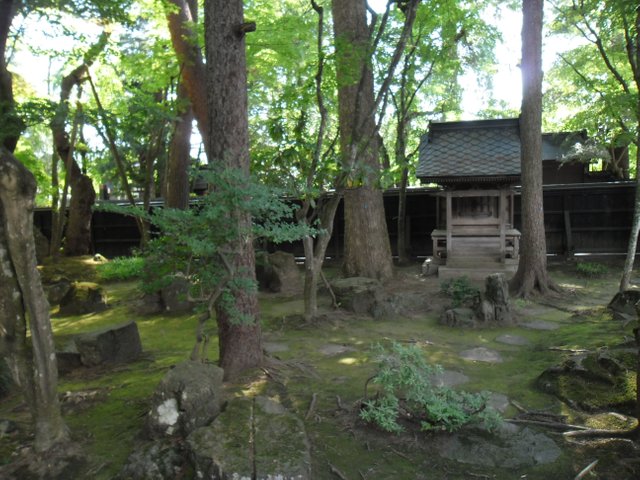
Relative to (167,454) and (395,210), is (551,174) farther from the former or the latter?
(167,454)

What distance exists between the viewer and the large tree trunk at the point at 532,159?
31.1 ft

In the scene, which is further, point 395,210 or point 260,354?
point 395,210

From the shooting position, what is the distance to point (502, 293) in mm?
7734

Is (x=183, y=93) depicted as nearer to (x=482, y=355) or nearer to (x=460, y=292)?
(x=460, y=292)

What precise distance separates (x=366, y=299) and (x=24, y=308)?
5699 mm

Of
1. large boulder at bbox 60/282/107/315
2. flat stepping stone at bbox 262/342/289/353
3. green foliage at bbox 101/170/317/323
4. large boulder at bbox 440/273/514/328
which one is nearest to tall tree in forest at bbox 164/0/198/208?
large boulder at bbox 60/282/107/315

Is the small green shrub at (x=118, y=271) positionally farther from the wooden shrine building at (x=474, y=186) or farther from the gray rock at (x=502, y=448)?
the gray rock at (x=502, y=448)

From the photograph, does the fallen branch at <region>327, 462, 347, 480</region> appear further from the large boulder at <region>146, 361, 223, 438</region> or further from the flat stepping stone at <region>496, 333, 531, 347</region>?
Answer: the flat stepping stone at <region>496, 333, 531, 347</region>

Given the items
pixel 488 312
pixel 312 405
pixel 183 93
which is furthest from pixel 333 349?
pixel 183 93

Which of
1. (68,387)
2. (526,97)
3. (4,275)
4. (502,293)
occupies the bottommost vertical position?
(68,387)

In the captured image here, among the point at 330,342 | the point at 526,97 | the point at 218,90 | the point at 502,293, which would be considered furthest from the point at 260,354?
the point at 526,97

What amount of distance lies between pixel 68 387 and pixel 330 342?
331cm

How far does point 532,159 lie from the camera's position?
9578mm

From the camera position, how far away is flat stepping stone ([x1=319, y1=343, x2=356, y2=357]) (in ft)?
20.8
